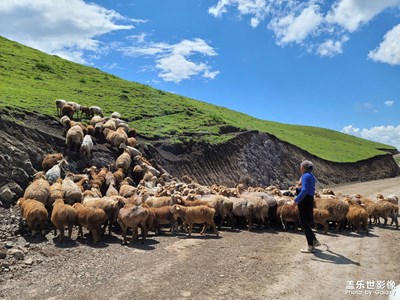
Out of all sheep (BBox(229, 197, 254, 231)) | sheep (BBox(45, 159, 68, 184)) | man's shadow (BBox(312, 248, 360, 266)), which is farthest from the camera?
sheep (BBox(45, 159, 68, 184))

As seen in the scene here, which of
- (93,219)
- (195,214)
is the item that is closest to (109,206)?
(93,219)

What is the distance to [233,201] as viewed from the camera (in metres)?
17.5

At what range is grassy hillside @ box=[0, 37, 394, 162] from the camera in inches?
1297

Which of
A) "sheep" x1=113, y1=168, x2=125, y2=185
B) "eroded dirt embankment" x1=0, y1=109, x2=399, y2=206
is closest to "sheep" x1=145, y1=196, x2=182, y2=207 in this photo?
"sheep" x1=113, y1=168, x2=125, y2=185

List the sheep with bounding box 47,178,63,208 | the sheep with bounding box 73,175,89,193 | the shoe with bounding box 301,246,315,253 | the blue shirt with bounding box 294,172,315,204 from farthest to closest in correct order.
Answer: the sheep with bounding box 73,175,89,193 → the sheep with bounding box 47,178,63,208 → the shoe with bounding box 301,246,315,253 → the blue shirt with bounding box 294,172,315,204

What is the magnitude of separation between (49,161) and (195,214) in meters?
9.55

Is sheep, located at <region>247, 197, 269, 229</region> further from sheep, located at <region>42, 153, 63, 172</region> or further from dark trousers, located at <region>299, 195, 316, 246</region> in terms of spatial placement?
sheep, located at <region>42, 153, 63, 172</region>

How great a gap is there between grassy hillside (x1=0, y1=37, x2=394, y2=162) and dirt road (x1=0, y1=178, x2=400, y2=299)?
56.1ft

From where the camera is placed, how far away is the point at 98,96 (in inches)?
1639

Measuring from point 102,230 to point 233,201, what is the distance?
5874 millimetres

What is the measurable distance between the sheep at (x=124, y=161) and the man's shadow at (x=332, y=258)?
45.6ft

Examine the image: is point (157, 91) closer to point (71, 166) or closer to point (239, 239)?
point (71, 166)

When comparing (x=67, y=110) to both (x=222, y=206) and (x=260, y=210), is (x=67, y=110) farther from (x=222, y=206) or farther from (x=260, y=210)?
(x=260, y=210)

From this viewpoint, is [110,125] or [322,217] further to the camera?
[110,125]
